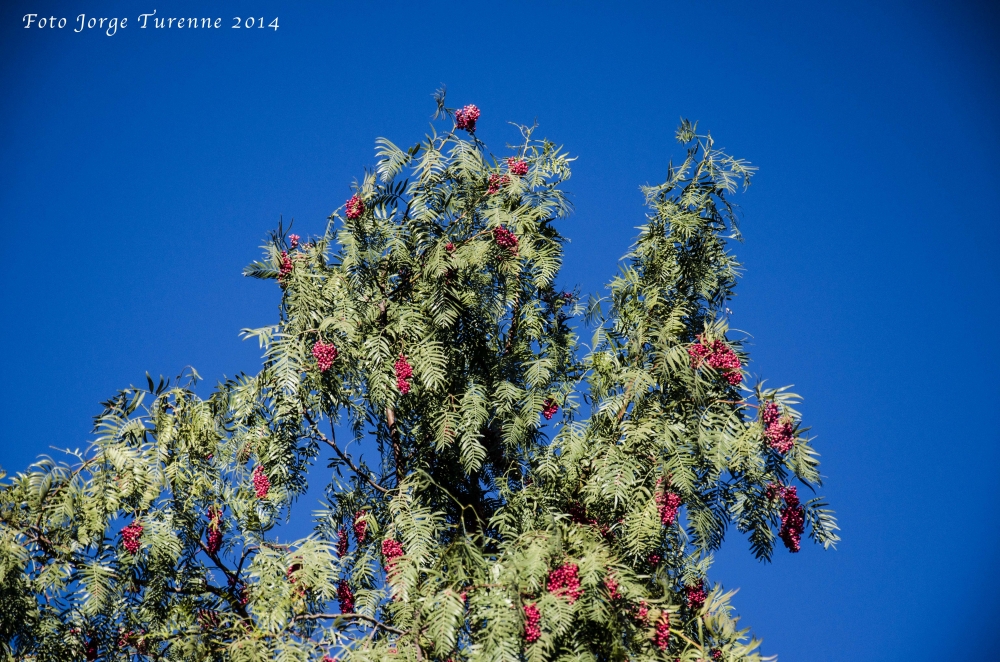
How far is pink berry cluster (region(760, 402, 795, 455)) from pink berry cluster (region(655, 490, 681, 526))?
1.83 ft

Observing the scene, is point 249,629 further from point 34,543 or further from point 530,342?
point 530,342

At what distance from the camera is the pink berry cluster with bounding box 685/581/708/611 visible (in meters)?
5.29

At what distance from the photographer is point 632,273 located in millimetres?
6035

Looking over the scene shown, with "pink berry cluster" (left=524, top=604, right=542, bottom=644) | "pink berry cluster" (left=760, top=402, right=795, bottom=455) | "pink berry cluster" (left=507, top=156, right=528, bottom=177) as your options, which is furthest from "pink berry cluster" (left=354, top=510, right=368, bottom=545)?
"pink berry cluster" (left=760, top=402, right=795, bottom=455)

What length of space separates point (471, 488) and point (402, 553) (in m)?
0.91

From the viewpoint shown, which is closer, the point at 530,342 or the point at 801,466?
Result: the point at 801,466

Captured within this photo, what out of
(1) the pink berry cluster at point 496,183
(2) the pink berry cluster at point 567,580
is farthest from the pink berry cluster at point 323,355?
(2) the pink berry cluster at point 567,580

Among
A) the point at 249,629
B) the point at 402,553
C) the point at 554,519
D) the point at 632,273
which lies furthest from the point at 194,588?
the point at 632,273

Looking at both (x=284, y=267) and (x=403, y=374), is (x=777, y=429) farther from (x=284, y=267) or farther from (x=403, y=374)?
(x=284, y=267)

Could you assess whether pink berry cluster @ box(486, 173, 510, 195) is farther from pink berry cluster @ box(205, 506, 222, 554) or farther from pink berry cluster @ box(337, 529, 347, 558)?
pink berry cluster @ box(205, 506, 222, 554)

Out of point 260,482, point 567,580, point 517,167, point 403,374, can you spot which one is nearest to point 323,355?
point 403,374

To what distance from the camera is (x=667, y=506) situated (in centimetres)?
506

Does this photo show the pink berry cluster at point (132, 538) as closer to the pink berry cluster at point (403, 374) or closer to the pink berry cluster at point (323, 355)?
the pink berry cluster at point (323, 355)

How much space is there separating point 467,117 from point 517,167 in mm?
409
